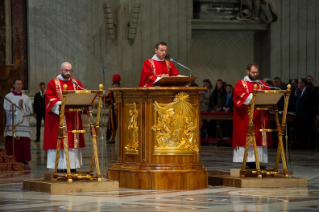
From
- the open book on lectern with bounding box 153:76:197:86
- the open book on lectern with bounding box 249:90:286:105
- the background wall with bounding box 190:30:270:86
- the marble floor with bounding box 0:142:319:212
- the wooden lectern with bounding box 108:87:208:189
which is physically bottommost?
the marble floor with bounding box 0:142:319:212

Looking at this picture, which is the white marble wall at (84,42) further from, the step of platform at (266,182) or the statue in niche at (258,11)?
the step of platform at (266,182)

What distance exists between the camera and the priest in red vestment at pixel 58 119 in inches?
298

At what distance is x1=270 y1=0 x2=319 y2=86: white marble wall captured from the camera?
16.6m

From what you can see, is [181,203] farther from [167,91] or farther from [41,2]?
[41,2]

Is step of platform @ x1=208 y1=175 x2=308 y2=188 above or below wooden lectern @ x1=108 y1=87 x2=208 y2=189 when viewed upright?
below

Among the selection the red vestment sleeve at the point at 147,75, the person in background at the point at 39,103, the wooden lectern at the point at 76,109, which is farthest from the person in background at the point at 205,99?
the wooden lectern at the point at 76,109

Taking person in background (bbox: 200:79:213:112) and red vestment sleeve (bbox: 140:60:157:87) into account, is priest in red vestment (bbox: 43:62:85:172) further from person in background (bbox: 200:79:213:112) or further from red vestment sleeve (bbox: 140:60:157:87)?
person in background (bbox: 200:79:213:112)

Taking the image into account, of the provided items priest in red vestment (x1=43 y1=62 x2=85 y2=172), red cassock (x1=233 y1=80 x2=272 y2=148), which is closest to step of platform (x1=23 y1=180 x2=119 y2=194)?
priest in red vestment (x1=43 y1=62 x2=85 y2=172)

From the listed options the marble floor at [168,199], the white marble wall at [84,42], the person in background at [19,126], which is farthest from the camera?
the white marble wall at [84,42]

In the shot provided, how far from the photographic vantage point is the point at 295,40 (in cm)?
1664

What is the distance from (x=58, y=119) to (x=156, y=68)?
1381 millimetres

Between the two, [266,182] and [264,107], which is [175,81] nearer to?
[264,107]

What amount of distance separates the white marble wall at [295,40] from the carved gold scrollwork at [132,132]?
10.1 meters

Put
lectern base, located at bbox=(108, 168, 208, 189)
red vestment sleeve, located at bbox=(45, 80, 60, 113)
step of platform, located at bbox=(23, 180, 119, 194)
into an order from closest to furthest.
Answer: step of platform, located at bbox=(23, 180, 119, 194) < lectern base, located at bbox=(108, 168, 208, 189) < red vestment sleeve, located at bbox=(45, 80, 60, 113)
